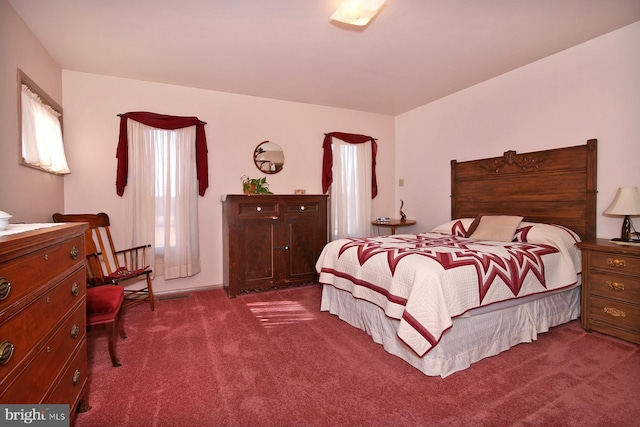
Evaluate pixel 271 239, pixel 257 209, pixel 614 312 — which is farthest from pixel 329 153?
pixel 614 312

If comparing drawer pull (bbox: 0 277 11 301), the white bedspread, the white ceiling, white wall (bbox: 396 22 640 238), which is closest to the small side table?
white wall (bbox: 396 22 640 238)

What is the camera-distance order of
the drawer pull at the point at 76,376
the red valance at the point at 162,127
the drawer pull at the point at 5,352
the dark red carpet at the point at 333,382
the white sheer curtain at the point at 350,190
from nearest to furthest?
the drawer pull at the point at 5,352, the drawer pull at the point at 76,376, the dark red carpet at the point at 333,382, the red valance at the point at 162,127, the white sheer curtain at the point at 350,190

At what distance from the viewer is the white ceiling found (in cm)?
237

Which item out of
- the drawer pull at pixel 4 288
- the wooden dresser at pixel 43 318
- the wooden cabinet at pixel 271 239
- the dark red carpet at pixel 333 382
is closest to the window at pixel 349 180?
the wooden cabinet at pixel 271 239

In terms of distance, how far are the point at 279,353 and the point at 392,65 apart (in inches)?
117

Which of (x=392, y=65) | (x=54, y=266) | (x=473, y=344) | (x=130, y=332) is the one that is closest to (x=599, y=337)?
(x=473, y=344)

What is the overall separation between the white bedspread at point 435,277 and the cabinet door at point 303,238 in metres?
1.06

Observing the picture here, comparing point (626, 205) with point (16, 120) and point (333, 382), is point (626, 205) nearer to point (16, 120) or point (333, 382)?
point (333, 382)

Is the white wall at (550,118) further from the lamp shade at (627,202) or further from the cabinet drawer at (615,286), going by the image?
the cabinet drawer at (615,286)

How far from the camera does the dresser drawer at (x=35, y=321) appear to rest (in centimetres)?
97

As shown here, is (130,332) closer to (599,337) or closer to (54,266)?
(54,266)

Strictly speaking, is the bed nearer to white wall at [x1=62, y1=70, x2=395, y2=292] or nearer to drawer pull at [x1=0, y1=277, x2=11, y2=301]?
white wall at [x1=62, y1=70, x2=395, y2=292]

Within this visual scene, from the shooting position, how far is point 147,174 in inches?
144

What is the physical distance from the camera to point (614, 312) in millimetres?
2484
